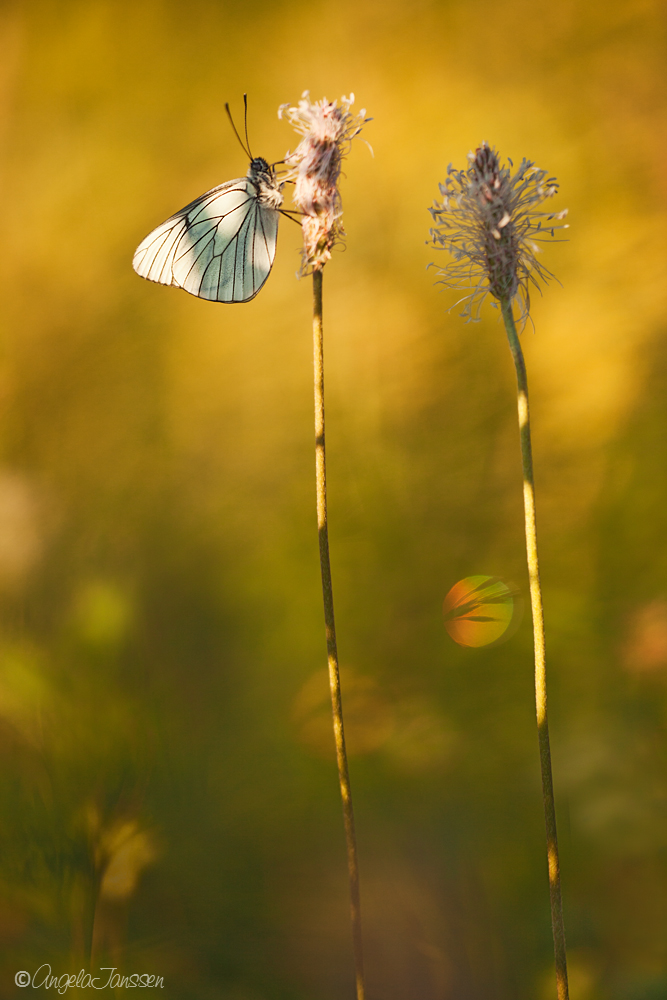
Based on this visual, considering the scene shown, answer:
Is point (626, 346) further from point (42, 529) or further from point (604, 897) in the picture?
point (42, 529)

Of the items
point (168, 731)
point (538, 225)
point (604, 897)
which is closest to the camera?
point (538, 225)

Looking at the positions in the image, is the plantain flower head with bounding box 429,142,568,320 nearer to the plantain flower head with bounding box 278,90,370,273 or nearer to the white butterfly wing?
the plantain flower head with bounding box 278,90,370,273

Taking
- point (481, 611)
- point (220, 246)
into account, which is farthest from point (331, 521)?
point (220, 246)

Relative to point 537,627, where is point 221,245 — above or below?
above

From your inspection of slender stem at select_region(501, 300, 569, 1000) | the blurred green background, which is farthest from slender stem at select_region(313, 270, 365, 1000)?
the blurred green background

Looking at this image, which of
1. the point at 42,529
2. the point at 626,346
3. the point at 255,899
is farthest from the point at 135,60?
the point at 255,899

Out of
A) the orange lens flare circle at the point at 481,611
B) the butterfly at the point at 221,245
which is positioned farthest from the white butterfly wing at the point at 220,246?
the orange lens flare circle at the point at 481,611

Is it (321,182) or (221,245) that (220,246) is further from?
(321,182)
